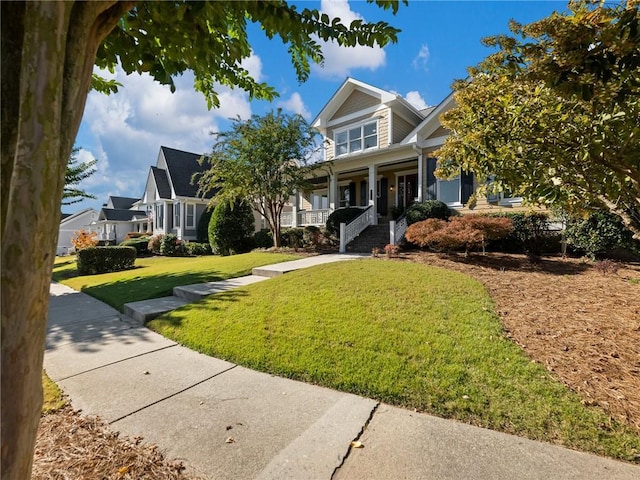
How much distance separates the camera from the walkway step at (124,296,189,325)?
20.0ft

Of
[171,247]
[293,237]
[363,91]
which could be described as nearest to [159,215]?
[171,247]

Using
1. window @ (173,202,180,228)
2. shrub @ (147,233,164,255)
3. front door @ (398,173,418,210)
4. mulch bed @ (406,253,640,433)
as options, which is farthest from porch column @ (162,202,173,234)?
mulch bed @ (406,253,640,433)

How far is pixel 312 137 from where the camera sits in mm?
14469

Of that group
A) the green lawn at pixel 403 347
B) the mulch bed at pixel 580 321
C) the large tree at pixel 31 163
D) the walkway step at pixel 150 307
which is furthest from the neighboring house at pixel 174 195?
A: the large tree at pixel 31 163

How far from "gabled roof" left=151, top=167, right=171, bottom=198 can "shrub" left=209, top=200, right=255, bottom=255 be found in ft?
34.9

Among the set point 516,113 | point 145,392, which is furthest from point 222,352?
point 516,113

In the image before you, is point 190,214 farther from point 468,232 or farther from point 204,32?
point 204,32

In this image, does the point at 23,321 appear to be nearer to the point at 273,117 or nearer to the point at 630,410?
the point at 630,410

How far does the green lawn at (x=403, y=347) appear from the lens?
286cm

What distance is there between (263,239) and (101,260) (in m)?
7.51

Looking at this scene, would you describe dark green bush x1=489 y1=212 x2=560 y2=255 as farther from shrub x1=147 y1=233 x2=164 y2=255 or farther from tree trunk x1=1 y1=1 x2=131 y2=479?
shrub x1=147 y1=233 x2=164 y2=255

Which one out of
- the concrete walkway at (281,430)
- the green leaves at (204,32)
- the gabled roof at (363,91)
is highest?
the gabled roof at (363,91)

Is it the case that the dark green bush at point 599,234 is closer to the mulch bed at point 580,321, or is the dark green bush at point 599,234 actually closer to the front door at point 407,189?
the mulch bed at point 580,321

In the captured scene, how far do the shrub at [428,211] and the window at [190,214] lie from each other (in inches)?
690
